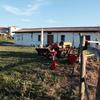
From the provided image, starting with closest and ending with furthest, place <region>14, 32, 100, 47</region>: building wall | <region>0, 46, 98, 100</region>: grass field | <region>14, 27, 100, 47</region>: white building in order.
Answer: <region>0, 46, 98, 100</region>: grass field → <region>14, 27, 100, 47</region>: white building → <region>14, 32, 100, 47</region>: building wall

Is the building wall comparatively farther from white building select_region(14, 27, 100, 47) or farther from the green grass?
the green grass

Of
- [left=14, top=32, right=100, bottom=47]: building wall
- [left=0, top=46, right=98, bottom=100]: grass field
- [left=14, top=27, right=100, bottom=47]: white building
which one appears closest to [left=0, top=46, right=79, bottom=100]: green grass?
[left=0, top=46, right=98, bottom=100]: grass field

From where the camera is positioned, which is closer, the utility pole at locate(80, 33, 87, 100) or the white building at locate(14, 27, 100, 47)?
the utility pole at locate(80, 33, 87, 100)

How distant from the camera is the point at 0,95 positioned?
10750 millimetres

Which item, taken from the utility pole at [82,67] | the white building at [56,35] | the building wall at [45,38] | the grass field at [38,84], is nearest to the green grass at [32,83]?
the grass field at [38,84]

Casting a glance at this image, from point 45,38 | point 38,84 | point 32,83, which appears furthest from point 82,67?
point 45,38

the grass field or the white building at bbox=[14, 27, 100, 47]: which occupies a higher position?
the white building at bbox=[14, 27, 100, 47]

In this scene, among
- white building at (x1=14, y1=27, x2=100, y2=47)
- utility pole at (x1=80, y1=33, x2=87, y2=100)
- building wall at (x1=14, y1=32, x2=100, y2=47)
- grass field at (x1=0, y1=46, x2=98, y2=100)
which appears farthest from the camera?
building wall at (x1=14, y1=32, x2=100, y2=47)

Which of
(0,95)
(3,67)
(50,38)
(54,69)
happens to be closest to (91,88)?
(54,69)

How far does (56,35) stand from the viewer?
1702 inches

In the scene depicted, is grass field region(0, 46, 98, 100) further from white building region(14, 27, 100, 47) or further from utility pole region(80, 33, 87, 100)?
white building region(14, 27, 100, 47)

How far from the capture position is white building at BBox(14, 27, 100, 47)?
38.6 metres

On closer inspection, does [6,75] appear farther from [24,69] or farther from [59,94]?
[59,94]

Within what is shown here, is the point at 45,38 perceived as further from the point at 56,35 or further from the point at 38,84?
the point at 38,84
